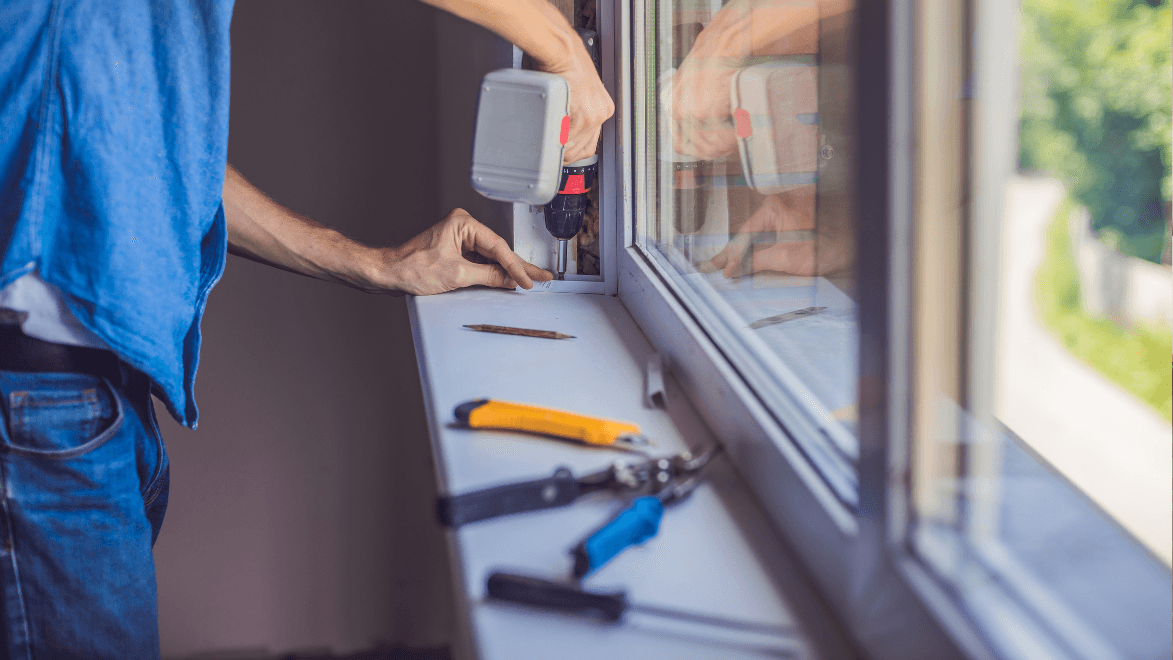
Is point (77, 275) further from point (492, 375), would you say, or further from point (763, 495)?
point (763, 495)

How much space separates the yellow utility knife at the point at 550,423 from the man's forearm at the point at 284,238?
580mm

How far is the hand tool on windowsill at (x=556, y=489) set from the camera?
0.62 metres

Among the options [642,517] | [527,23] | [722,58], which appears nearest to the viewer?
[642,517]

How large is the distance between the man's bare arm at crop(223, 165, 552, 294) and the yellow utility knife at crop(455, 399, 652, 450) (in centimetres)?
52

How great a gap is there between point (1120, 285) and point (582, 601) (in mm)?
343

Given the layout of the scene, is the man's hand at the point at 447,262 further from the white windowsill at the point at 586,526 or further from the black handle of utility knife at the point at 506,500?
the black handle of utility knife at the point at 506,500

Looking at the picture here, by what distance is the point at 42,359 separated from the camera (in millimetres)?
938

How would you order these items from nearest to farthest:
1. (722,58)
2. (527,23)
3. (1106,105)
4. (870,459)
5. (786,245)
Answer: (1106,105) < (870,459) < (786,245) < (722,58) < (527,23)

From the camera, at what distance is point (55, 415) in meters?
0.94

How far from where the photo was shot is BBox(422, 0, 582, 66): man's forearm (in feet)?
3.58

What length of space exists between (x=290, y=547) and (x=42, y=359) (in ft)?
3.29

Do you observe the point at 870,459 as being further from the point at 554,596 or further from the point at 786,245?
the point at 786,245

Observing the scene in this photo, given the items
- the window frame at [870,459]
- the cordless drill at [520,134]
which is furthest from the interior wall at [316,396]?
the window frame at [870,459]

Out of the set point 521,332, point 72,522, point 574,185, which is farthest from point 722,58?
point 72,522
